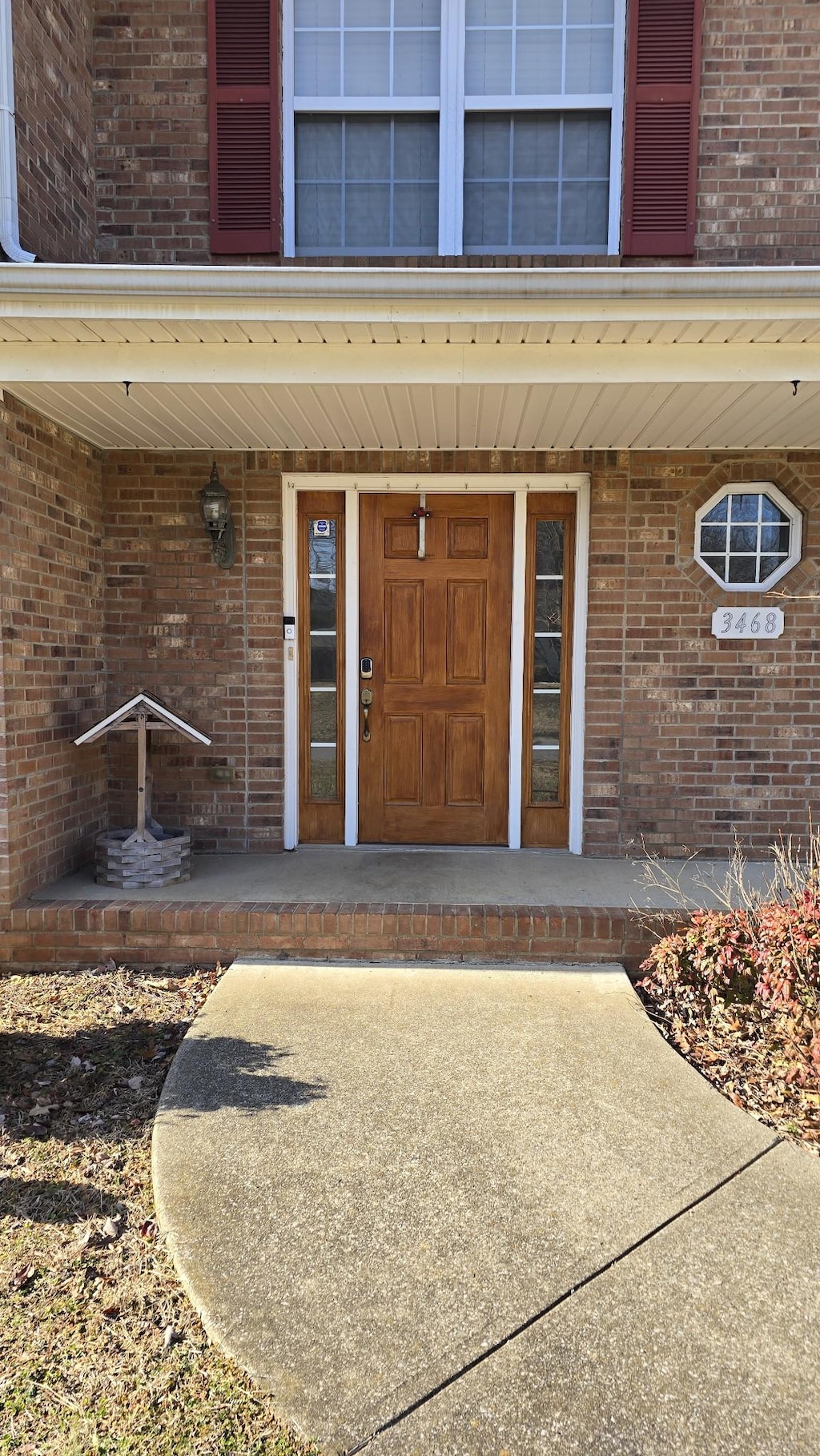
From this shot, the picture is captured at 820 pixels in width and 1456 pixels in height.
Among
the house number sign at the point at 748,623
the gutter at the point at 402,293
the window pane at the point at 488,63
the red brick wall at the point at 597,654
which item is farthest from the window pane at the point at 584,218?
the house number sign at the point at 748,623

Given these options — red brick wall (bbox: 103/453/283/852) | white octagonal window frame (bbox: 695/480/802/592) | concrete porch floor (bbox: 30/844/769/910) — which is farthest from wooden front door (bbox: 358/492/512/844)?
white octagonal window frame (bbox: 695/480/802/592)

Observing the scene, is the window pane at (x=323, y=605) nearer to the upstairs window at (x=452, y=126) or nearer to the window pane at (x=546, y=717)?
the window pane at (x=546, y=717)

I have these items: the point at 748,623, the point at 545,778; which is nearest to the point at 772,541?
the point at 748,623

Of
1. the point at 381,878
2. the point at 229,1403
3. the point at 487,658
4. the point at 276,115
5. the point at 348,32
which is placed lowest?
the point at 229,1403

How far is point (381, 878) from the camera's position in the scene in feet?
14.0

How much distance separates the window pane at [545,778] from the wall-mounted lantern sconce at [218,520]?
7.26 ft

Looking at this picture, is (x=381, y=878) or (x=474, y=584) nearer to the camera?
(x=381, y=878)

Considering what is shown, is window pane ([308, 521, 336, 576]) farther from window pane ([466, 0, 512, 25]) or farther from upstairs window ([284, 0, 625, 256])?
window pane ([466, 0, 512, 25])

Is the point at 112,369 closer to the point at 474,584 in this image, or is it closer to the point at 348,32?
the point at 474,584

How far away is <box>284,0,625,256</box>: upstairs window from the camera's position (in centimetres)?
461

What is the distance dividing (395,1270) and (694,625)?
3794 mm

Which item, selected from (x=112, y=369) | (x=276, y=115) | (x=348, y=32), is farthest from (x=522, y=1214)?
(x=348, y=32)

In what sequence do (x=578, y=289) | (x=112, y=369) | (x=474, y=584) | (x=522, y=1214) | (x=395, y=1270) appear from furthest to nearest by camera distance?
(x=474, y=584) < (x=112, y=369) < (x=578, y=289) < (x=522, y=1214) < (x=395, y=1270)

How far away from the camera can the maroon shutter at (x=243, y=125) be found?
451 cm
